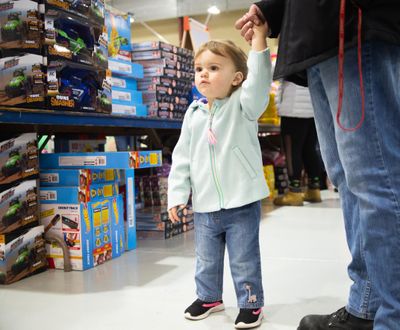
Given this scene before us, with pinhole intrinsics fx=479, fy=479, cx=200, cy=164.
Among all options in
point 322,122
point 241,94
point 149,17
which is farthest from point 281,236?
point 149,17

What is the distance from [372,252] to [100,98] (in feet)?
5.56

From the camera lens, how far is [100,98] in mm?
2355

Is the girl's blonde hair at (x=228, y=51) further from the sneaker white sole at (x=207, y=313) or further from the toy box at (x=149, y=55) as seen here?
the toy box at (x=149, y=55)

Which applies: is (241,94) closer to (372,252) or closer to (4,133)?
(372,252)

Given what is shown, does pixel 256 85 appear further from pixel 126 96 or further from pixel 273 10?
pixel 126 96

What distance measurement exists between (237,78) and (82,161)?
1.01 meters

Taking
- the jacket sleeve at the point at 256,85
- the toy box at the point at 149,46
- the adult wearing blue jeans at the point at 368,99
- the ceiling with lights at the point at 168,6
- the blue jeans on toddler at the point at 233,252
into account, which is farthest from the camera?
the ceiling with lights at the point at 168,6

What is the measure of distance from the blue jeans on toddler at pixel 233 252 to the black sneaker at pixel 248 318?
0.02 m

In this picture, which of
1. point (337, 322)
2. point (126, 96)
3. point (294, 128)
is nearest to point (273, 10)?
→ point (337, 322)

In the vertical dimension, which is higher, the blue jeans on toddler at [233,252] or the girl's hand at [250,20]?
the girl's hand at [250,20]

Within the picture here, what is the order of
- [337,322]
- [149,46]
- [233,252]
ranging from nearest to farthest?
[337,322]
[233,252]
[149,46]

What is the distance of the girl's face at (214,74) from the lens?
153 cm

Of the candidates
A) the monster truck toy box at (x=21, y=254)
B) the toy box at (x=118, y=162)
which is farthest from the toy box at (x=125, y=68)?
the monster truck toy box at (x=21, y=254)

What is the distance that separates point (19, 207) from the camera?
2.00 m
